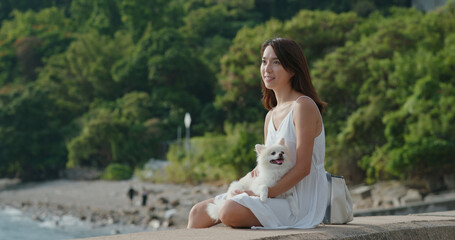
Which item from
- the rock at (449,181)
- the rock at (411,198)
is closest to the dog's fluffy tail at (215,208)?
the rock at (411,198)

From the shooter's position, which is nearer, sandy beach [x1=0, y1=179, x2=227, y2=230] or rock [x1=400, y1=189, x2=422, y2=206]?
rock [x1=400, y1=189, x2=422, y2=206]

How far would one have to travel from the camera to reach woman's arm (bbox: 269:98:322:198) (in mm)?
3537

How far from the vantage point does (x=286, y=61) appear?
3.73 meters

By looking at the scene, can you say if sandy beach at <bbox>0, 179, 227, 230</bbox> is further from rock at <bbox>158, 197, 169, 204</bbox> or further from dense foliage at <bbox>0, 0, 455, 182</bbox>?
dense foliage at <bbox>0, 0, 455, 182</bbox>

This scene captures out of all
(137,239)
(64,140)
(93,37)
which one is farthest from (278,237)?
(93,37)

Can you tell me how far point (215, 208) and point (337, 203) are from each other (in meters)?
0.71

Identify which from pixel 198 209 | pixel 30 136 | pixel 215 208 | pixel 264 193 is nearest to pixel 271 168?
pixel 264 193

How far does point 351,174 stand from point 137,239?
736 inches

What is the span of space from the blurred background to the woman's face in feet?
49.2

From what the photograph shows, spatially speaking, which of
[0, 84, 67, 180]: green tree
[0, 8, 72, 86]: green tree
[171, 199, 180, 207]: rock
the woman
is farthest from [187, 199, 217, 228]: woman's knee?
[0, 8, 72, 86]: green tree

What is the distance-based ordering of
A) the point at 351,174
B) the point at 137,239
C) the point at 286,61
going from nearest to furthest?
1. the point at 137,239
2. the point at 286,61
3. the point at 351,174

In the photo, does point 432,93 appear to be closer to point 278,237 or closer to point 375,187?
point 375,187

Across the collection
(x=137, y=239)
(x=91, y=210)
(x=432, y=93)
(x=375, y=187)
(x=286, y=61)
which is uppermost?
(x=286, y=61)

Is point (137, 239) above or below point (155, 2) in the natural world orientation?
below
